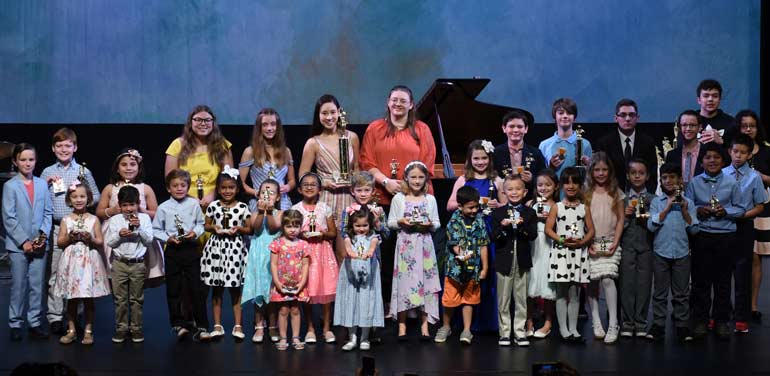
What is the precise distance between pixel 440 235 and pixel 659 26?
500cm

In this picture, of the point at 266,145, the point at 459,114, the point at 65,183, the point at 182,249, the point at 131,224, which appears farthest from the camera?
the point at 459,114

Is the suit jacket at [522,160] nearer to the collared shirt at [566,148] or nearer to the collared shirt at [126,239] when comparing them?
the collared shirt at [566,148]

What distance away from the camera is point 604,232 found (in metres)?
7.04

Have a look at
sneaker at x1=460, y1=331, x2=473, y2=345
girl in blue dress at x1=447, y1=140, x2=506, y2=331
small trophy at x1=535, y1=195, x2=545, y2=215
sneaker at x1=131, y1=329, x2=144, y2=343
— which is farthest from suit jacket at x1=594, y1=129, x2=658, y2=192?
sneaker at x1=131, y1=329, x2=144, y2=343

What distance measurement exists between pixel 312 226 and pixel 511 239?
4.55 ft

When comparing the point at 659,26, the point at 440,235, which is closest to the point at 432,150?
the point at 440,235

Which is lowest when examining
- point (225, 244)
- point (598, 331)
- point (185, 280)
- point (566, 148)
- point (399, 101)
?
point (598, 331)

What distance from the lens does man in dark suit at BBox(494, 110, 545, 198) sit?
750 centimetres

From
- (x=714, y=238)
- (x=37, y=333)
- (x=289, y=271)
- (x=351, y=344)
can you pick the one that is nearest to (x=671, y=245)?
(x=714, y=238)

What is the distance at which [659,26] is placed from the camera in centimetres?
1150

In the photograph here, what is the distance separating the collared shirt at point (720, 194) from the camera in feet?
23.3

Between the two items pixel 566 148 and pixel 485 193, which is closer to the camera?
pixel 485 193

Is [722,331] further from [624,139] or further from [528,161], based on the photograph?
[528,161]

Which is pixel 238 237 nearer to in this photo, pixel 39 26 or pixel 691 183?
pixel 691 183
